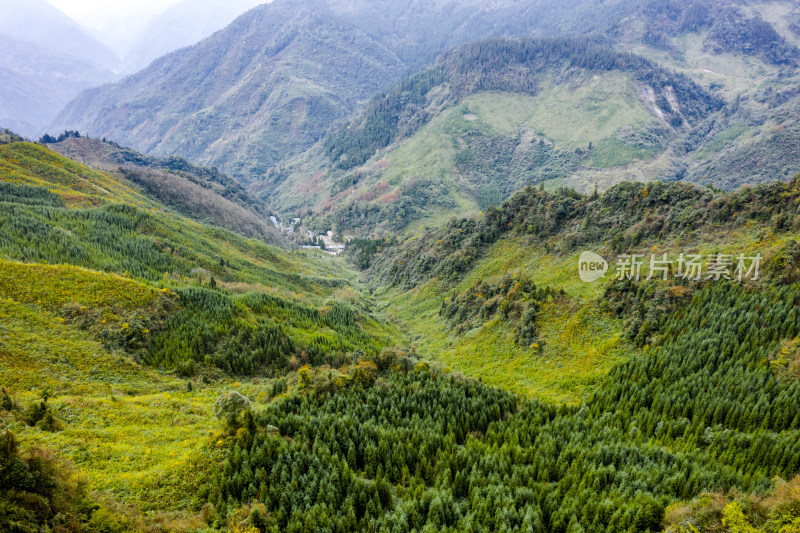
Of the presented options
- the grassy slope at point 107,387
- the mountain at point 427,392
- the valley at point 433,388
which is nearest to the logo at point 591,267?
the valley at point 433,388

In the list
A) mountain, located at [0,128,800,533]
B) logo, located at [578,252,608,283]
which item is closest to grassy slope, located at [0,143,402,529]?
mountain, located at [0,128,800,533]

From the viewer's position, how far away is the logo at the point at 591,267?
55219 mm

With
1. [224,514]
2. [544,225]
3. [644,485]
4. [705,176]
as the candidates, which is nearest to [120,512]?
[224,514]

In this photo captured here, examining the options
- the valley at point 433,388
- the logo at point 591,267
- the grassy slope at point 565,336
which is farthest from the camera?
the logo at point 591,267

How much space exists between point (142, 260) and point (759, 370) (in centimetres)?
7731

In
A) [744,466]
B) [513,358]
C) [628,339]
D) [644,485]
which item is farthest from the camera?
[513,358]

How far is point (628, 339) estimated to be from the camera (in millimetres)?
40375

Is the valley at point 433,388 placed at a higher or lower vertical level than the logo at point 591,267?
lower

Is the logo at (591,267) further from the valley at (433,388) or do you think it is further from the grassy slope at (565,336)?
the grassy slope at (565,336)

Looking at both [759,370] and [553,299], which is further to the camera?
[553,299]

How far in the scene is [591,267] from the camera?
5728 centimetres

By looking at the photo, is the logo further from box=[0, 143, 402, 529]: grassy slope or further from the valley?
box=[0, 143, 402, 529]: grassy slope

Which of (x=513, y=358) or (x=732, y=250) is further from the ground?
(x=732, y=250)

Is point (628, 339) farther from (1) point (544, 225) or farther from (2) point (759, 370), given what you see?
(1) point (544, 225)
